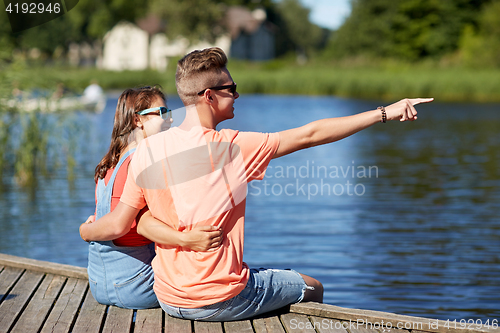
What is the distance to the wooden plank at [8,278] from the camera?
3.90 meters

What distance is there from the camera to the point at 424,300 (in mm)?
5652

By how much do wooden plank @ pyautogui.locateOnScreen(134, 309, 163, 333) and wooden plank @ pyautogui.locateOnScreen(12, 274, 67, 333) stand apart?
53 centimetres

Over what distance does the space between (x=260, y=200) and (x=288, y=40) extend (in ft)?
273

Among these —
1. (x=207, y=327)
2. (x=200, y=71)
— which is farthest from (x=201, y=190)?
(x=207, y=327)

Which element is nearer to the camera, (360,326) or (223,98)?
(223,98)

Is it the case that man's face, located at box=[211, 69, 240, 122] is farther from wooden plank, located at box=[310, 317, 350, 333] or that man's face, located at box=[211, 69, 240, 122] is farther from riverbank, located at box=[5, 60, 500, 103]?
riverbank, located at box=[5, 60, 500, 103]

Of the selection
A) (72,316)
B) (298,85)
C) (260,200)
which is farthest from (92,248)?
(298,85)

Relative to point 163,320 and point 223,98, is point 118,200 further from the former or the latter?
point 223,98

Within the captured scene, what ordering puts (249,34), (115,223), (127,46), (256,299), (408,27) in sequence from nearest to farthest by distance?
(115,223), (256,299), (408,27), (127,46), (249,34)

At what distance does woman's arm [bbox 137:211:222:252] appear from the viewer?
2744 millimetres

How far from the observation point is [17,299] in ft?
12.2

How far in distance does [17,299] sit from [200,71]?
6.56 feet

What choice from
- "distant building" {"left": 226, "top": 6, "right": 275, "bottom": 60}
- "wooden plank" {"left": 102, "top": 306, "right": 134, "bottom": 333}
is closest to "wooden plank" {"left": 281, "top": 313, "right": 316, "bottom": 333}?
"wooden plank" {"left": 102, "top": 306, "right": 134, "bottom": 333}

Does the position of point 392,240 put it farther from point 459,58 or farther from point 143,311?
point 459,58
